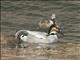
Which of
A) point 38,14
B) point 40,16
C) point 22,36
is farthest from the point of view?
point 38,14

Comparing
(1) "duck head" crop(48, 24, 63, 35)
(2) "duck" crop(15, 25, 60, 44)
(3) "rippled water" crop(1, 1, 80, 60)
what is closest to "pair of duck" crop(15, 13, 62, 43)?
(2) "duck" crop(15, 25, 60, 44)

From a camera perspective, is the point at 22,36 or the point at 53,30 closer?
the point at 22,36

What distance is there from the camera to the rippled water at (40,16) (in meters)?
12.0

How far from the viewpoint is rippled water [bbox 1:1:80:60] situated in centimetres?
1199

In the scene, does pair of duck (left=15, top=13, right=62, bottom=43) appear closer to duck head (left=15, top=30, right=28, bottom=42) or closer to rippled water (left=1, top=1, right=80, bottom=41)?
duck head (left=15, top=30, right=28, bottom=42)

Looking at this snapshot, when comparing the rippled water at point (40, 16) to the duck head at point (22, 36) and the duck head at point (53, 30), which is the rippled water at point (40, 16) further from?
the duck head at point (22, 36)

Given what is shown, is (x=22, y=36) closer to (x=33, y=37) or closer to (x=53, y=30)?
(x=33, y=37)

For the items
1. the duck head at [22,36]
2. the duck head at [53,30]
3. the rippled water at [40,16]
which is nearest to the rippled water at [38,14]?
the rippled water at [40,16]

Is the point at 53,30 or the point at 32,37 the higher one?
the point at 53,30

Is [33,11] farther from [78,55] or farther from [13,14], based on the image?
[78,55]

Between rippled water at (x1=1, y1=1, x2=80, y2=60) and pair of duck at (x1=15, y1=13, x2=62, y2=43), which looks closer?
pair of duck at (x1=15, y1=13, x2=62, y2=43)

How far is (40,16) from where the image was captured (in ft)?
48.2

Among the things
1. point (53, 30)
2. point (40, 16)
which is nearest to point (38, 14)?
point (40, 16)

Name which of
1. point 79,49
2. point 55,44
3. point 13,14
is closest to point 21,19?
point 13,14
